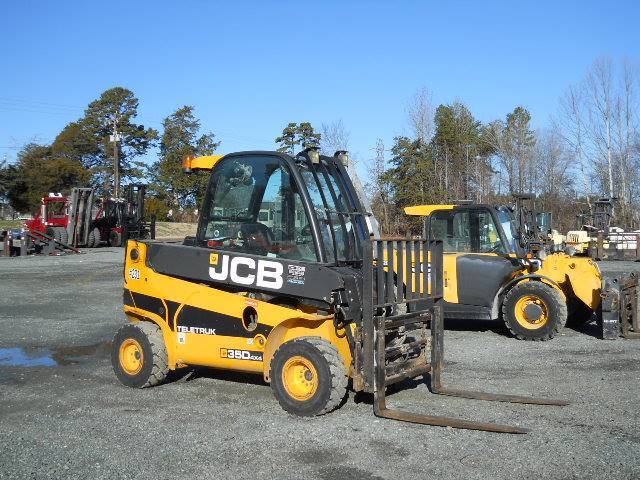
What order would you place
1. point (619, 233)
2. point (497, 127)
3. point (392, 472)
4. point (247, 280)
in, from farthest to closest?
point (497, 127) → point (619, 233) → point (247, 280) → point (392, 472)

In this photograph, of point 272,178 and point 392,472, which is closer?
point 392,472

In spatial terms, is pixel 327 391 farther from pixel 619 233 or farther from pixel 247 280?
pixel 619 233

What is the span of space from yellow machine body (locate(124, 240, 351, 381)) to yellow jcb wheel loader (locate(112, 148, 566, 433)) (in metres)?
0.01

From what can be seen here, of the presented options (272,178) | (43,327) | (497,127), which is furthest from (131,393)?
(497,127)

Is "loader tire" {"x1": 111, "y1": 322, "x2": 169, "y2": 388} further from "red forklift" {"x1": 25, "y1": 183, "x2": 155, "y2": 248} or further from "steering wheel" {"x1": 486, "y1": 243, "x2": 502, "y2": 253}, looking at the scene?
"red forklift" {"x1": 25, "y1": 183, "x2": 155, "y2": 248}

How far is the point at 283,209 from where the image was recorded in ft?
22.2

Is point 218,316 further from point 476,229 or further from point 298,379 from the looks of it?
point 476,229

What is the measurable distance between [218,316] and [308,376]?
4.01 ft

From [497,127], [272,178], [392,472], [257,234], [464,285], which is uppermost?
[497,127]

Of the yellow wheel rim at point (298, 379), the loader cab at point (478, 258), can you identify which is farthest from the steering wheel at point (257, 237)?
the loader cab at point (478, 258)

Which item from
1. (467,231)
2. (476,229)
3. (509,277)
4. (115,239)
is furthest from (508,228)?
(115,239)

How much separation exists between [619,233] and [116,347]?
26373mm

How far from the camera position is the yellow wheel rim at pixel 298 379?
6.26m

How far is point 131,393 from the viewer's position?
23.9 feet
